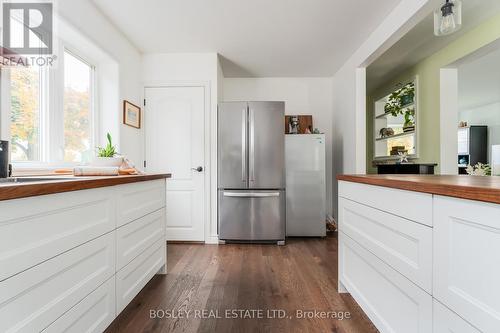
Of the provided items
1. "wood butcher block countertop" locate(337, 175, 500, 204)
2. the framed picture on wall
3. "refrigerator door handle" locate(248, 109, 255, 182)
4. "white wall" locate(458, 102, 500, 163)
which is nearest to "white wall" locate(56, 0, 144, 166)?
the framed picture on wall

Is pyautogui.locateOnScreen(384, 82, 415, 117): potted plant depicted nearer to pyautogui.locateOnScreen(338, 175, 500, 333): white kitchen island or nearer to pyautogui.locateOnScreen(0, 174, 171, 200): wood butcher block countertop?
pyautogui.locateOnScreen(338, 175, 500, 333): white kitchen island

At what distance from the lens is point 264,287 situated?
196cm

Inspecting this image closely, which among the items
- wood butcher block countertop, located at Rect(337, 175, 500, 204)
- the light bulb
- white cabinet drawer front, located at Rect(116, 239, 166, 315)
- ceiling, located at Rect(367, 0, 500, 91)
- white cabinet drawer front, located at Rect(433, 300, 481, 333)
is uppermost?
ceiling, located at Rect(367, 0, 500, 91)

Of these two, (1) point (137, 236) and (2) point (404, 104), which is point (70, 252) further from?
(2) point (404, 104)

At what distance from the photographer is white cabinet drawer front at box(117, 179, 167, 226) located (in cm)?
142

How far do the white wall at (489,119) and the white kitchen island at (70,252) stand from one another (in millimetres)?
8381

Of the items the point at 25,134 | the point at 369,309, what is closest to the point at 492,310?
the point at 369,309

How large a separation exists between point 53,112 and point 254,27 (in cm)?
201

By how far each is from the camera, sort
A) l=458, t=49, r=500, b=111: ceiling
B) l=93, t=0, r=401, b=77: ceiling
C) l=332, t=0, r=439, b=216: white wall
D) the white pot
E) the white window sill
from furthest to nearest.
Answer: l=458, t=49, r=500, b=111: ceiling
l=93, t=0, r=401, b=77: ceiling
l=332, t=0, r=439, b=216: white wall
the white pot
the white window sill

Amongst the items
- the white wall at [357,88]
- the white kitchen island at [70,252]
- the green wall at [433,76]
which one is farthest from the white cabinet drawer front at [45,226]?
the green wall at [433,76]

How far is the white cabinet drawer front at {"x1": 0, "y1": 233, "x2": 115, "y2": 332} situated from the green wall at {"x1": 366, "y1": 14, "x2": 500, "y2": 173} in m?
3.93

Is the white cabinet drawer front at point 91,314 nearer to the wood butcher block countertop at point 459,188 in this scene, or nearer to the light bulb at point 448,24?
the wood butcher block countertop at point 459,188

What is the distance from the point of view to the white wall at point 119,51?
6.65ft

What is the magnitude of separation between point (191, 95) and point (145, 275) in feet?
7.30
